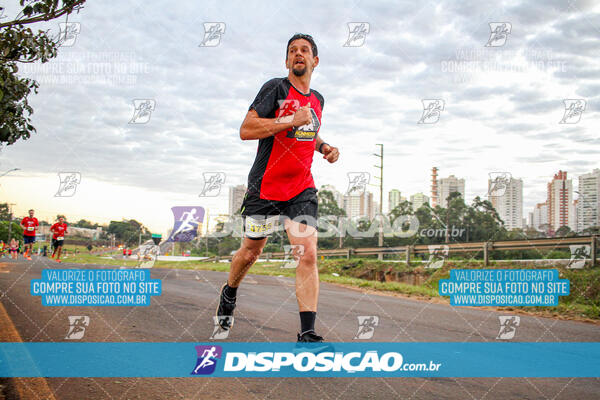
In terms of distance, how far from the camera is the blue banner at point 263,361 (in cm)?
290

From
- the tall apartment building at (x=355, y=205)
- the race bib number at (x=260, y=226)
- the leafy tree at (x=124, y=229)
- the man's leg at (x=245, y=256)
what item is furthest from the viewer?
the tall apartment building at (x=355, y=205)

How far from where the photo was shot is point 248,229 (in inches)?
146

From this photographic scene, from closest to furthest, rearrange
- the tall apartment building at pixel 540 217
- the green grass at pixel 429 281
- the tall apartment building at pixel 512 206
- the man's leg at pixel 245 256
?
the man's leg at pixel 245 256 → the green grass at pixel 429 281 → the tall apartment building at pixel 540 217 → the tall apartment building at pixel 512 206

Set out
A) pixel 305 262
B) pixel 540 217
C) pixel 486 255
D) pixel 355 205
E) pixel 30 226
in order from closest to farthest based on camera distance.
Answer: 1. pixel 305 262
2. pixel 486 255
3. pixel 30 226
4. pixel 540 217
5. pixel 355 205

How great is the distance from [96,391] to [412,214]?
27127 millimetres

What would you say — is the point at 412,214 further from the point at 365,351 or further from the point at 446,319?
the point at 365,351

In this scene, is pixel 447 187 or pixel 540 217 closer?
pixel 540 217

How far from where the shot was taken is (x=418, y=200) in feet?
92.7

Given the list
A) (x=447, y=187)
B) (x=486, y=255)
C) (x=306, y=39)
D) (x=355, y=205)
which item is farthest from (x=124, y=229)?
(x=355, y=205)

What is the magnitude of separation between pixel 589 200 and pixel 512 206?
476 cm

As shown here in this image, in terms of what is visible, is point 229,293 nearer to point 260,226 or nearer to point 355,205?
point 260,226

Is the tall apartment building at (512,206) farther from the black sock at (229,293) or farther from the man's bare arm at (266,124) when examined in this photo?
the man's bare arm at (266,124)

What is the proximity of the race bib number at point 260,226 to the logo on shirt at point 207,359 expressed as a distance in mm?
949

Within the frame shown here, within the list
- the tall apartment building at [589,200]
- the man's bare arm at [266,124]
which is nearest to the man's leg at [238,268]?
the man's bare arm at [266,124]
